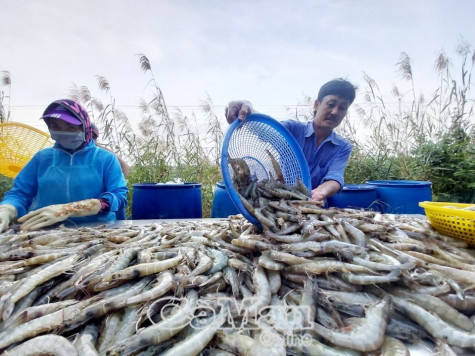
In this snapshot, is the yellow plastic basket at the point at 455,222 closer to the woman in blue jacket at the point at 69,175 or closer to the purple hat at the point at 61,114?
the woman in blue jacket at the point at 69,175

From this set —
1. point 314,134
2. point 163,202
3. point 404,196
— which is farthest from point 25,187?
point 404,196

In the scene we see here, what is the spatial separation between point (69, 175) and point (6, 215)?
70cm

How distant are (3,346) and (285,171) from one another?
2.32 m

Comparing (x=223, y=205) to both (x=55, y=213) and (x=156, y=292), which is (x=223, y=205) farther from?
(x=156, y=292)

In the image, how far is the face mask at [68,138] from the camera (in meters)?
3.17

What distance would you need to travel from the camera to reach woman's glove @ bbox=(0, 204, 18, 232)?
271 cm

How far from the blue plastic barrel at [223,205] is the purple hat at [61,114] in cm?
194

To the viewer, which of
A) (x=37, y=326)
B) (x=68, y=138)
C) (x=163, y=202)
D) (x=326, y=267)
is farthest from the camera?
(x=163, y=202)

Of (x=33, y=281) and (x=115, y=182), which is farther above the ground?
(x=115, y=182)

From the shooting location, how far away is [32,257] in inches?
74.4

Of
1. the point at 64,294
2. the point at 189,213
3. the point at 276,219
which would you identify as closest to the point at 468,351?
the point at 276,219

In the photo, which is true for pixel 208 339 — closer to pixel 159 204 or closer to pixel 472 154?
pixel 159 204

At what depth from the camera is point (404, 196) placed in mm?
4207

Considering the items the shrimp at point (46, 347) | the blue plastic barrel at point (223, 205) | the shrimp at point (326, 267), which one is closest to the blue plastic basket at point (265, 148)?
the shrimp at point (326, 267)
